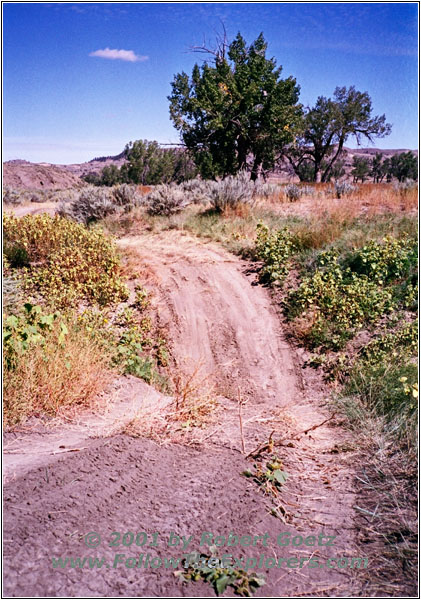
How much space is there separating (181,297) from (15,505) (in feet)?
20.1

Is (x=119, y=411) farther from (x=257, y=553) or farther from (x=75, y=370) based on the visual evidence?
(x=257, y=553)

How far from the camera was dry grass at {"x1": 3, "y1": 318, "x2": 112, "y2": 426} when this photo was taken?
3875 millimetres

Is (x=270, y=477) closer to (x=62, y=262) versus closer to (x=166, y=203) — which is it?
(x=62, y=262)

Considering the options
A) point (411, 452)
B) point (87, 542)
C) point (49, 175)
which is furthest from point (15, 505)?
point (49, 175)

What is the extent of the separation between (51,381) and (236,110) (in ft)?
60.0

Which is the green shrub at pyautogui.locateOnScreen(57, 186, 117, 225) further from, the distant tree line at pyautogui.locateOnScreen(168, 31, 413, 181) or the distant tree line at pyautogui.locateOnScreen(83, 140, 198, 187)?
the distant tree line at pyautogui.locateOnScreen(83, 140, 198, 187)

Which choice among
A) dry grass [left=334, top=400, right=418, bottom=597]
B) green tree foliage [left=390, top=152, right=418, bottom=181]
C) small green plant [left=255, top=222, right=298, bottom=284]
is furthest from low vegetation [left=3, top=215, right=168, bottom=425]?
green tree foliage [left=390, top=152, right=418, bottom=181]

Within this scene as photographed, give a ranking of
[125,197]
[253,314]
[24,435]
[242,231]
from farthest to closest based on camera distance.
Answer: [125,197] → [242,231] → [253,314] → [24,435]

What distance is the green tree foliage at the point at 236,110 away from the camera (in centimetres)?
1906

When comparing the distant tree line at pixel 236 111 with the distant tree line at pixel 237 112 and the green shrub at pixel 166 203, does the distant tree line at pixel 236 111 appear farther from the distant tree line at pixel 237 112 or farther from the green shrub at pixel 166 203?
the green shrub at pixel 166 203

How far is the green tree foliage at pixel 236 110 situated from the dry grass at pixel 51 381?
54.0ft

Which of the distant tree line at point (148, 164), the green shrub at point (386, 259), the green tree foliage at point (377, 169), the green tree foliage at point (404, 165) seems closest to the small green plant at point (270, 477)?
the green shrub at point (386, 259)

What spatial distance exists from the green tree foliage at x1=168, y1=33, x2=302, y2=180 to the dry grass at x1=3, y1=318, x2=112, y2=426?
16.5 m

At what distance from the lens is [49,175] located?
6881 centimetres
